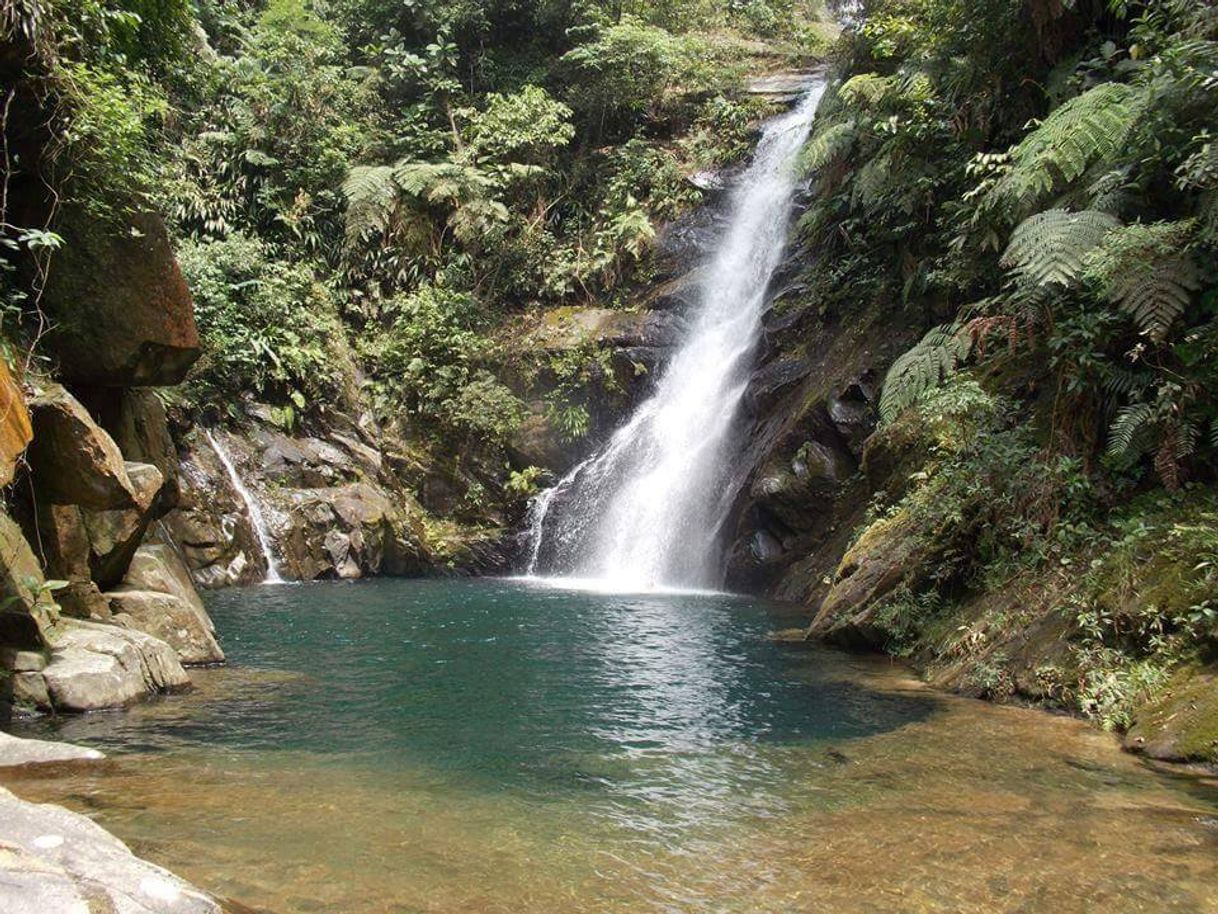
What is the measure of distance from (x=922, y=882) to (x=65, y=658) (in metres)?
5.87

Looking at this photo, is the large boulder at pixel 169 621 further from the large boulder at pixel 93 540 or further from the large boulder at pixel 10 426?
the large boulder at pixel 10 426

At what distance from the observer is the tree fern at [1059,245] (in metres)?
7.41

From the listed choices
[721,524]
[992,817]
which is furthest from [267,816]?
[721,524]

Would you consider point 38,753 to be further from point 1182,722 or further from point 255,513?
point 255,513

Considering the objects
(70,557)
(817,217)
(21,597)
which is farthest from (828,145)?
(21,597)

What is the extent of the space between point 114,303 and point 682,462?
35.7 ft

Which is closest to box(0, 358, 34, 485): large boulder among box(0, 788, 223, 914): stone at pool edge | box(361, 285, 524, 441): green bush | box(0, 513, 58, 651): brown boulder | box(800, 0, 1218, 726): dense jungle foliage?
box(0, 513, 58, 651): brown boulder

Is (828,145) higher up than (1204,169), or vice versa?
(828,145)

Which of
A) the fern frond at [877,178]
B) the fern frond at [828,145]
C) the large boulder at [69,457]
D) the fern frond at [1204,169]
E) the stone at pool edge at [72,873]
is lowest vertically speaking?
the stone at pool edge at [72,873]

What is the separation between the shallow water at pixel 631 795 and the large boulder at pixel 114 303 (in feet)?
10.3

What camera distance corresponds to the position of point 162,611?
7871 millimetres

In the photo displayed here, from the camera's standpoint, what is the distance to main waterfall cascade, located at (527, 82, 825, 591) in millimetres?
15844

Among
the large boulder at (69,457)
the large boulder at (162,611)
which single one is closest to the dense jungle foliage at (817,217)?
the large boulder at (69,457)

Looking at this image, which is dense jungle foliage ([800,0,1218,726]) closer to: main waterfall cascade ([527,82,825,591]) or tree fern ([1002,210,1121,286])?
tree fern ([1002,210,1121,286])
